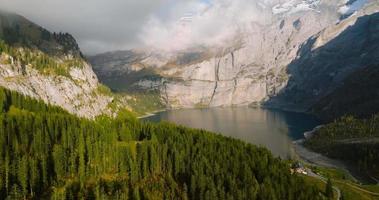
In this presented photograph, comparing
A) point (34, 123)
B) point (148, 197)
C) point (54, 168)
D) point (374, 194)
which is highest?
point (34, 123)

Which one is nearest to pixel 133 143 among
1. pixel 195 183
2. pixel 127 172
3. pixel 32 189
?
pixel 127 172

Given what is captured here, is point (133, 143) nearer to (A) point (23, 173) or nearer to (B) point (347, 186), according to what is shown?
(A) point (23, 173)

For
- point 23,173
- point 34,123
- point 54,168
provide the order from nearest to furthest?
point 23,173 < point 54,168 < point 34,123

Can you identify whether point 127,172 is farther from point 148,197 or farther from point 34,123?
point 34,123

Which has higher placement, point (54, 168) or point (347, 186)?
point (54, 168)

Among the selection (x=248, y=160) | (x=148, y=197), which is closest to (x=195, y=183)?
(x=148, y=197)

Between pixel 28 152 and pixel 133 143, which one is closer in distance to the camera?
pixel 28 152

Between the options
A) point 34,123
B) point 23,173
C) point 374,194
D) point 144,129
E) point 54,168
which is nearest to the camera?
point 23,173
